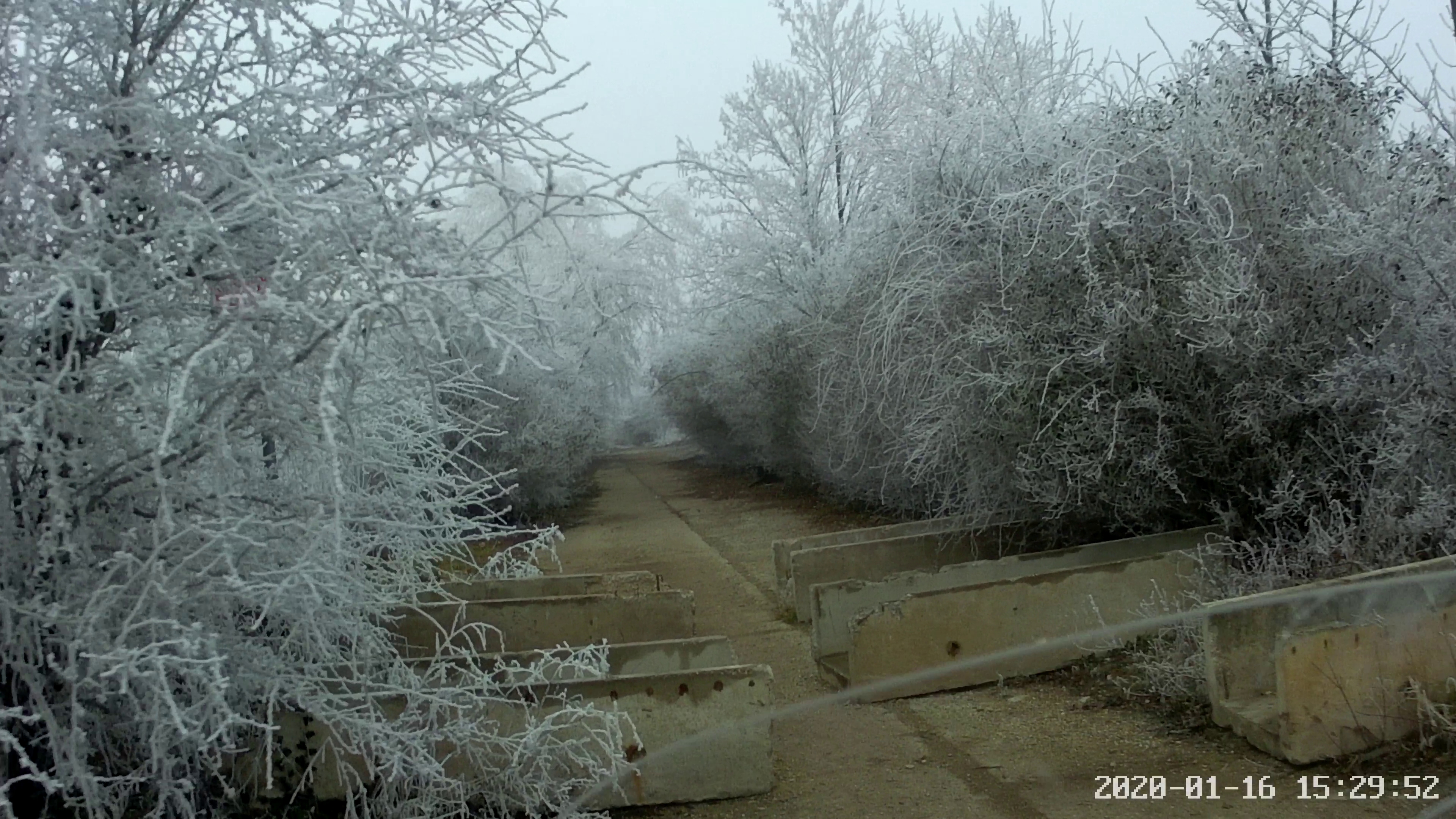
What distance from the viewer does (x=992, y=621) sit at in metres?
6.66

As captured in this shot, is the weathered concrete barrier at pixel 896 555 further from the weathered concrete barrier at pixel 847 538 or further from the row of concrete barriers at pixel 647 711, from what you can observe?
the row of concrete barriers at pixel 647 711

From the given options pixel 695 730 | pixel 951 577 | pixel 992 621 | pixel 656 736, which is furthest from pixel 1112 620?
pixel 656 736

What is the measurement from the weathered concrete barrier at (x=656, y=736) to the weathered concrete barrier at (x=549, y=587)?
7.39ft

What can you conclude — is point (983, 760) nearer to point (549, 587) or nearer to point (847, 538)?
point (549, 587)

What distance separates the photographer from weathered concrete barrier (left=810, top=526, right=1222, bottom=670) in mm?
7387

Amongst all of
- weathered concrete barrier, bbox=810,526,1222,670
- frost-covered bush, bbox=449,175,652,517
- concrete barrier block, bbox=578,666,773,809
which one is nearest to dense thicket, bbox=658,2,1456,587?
weathered concrete barrier, bbox=810,526,1222,670

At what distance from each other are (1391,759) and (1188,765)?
0.75m

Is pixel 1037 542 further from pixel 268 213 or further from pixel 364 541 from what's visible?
pixel 268 213

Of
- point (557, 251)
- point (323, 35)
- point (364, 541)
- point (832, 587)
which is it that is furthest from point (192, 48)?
point (557, 251)

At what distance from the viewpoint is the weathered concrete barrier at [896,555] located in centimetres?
888

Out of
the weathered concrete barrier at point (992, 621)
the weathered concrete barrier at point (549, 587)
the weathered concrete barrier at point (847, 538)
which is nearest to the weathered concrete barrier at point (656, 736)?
the weathered concrete barrier at point (992, 621)

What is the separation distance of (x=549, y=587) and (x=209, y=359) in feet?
14.5

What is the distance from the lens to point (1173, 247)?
738 centimetres

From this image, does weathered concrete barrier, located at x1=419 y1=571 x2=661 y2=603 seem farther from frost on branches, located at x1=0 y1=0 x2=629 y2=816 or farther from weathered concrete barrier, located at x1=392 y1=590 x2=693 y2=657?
frost on branches, located at x1=0 y1=0 x2=629 y2=816
